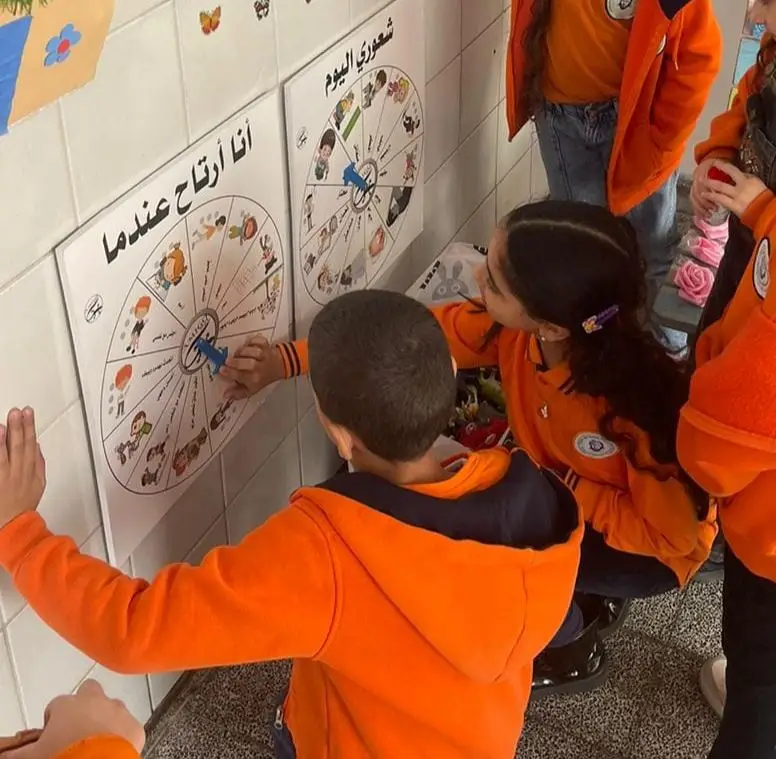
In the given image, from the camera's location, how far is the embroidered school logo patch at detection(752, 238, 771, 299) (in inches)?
44.0

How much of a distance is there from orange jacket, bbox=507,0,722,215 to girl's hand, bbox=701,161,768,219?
0.51 m

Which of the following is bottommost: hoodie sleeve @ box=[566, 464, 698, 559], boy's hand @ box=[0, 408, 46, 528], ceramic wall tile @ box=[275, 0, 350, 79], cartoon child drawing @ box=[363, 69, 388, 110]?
hoodie sleeve @ box=[566, 464, 698, 559]

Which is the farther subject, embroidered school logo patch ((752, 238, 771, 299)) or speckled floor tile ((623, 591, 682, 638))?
speckled floor tile ((623, 591, 682, 638))

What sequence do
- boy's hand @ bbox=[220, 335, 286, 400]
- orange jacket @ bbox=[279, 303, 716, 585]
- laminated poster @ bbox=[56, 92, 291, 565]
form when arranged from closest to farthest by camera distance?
laminated poster @ bbox=[56, 92, 291, 565] < orange jacket @ bbox=[279, 303, 716, 585] < boy's hand @ bbox=[220, 335, 286, 400]

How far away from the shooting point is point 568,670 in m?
1.68

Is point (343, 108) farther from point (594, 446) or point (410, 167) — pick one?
point (594, 446)

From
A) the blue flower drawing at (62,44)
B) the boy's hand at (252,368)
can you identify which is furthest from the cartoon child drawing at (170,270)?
the blue flower drawing at (62,44)

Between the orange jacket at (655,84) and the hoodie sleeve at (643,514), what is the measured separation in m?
0.73

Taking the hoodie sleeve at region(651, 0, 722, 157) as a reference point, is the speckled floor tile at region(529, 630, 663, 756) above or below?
Result: below

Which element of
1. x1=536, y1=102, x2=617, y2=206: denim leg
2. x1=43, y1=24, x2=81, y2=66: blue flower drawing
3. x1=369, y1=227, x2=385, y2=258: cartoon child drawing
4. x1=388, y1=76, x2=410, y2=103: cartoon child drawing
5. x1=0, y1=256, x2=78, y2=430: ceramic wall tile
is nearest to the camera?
x1=43, y1=24, x2=81, y2=66: blue flower drawing

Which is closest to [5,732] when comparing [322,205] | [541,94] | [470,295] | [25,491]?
[25,491]

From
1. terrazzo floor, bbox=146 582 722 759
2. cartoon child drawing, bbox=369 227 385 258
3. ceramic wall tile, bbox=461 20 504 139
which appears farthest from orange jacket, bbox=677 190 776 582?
ceramic wall tile, bbox=461 20 504 139

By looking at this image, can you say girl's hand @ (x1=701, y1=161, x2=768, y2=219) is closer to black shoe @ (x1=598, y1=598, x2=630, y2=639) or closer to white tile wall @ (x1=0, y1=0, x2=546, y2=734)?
white tile wall @ (x1=0, y1=0, x2=546, y2=734)

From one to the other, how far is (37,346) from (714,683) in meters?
1.20
